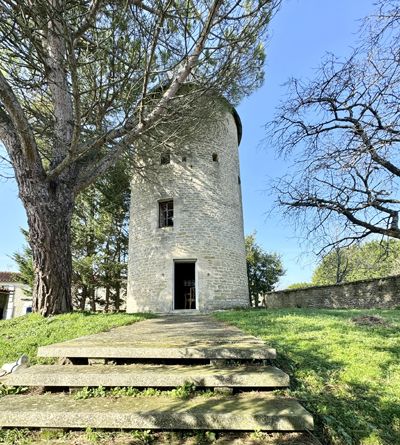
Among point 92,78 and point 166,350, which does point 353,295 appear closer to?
point 166,350

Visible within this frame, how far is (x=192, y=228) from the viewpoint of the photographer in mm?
11195

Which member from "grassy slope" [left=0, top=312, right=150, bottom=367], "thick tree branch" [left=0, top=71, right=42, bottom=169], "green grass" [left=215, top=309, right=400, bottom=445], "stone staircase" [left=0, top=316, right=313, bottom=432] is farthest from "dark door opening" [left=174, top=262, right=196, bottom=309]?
"stone staircase" [left=0, top=316, right=313, bottom=432]

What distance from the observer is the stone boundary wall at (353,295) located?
991 centimetres

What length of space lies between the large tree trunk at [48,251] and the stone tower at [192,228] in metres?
4.70

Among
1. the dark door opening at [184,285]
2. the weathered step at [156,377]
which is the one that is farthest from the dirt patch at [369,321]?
the dark door opening at [184,285]

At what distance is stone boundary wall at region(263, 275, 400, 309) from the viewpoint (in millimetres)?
9914

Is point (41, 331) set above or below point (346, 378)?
above

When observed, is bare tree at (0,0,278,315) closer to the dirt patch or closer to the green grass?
the green grass

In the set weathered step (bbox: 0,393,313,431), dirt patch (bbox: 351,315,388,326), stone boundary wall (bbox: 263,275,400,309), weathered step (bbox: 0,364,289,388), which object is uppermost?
stone boundary wall (bbox: 263,275,400,309)

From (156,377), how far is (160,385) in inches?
2.9

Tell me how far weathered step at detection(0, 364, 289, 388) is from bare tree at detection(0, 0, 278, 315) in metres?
3.73

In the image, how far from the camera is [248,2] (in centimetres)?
550

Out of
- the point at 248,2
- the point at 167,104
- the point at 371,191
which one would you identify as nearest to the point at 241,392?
the point at 371,191

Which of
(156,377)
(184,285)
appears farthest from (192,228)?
(156,377)
